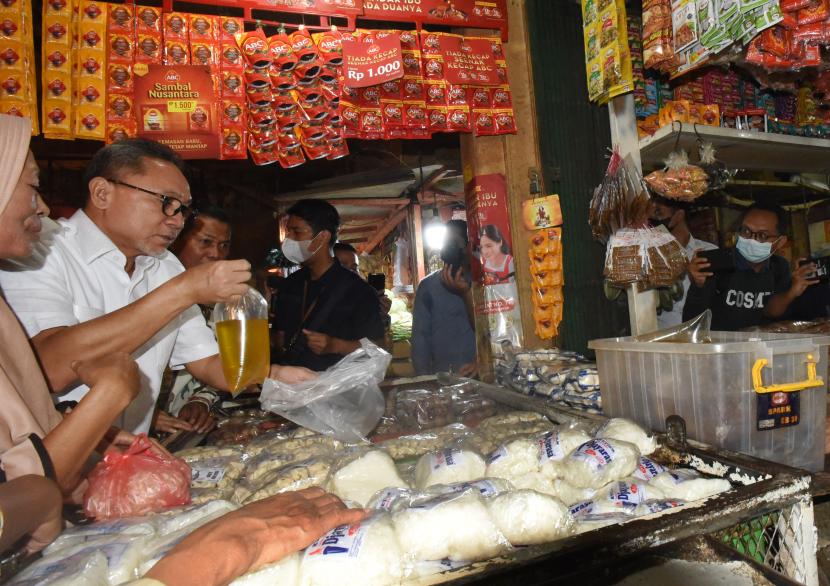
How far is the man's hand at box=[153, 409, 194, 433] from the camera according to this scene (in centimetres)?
233

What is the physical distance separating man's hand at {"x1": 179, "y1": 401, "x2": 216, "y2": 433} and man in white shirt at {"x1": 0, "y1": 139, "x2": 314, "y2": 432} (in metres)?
0.24

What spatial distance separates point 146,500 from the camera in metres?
1.24

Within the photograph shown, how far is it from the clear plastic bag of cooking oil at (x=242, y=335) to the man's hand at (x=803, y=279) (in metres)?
3.43

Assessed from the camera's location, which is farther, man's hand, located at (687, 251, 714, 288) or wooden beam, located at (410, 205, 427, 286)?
wooden beam, located at (410, 205, 427, 286)

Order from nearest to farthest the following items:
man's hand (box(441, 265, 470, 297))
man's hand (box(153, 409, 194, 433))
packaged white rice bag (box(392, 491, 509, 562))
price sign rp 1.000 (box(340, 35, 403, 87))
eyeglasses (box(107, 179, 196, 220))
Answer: packaged white rice bag (box(392, 491, 509, 562))
eyeglasses (box(107, 179, 196, 220))
man's hand (box(153, 409, 194, 433))
price sign rp 1.000 (box(340, 35, 403, 87))
man's hand (box(441, 265, 470, 297))

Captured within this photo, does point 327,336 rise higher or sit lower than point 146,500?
higher

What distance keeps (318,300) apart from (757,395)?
8.87 ft

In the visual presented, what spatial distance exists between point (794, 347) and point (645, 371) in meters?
0.40

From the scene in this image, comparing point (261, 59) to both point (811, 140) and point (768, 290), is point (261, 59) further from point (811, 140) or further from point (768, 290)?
point (768, 290)

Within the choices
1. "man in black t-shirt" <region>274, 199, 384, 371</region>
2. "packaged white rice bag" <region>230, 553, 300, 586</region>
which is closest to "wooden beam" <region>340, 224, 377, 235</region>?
"man in black t-shirt" <region>274, 199, 384, 371</region>

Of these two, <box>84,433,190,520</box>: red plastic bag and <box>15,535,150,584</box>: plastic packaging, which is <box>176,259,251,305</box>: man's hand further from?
<box>15,535,150,584</box>: plastic packaging

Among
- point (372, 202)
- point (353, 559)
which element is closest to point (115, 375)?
point (353, 559)

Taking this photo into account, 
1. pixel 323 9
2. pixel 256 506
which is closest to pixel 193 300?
pixel 256 506

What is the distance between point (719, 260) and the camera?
346cm
